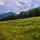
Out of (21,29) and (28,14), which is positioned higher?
(28,14)

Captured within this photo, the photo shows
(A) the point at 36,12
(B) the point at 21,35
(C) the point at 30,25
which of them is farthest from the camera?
(A) the point at 36,12

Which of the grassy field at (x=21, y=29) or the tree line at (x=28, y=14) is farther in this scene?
the tree line at (x=28, y=14)

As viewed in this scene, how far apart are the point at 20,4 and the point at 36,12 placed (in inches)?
7.1

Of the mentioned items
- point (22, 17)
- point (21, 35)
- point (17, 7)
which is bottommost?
point (21, 35)

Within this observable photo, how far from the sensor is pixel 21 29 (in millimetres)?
933

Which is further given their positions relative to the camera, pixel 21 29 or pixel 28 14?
pixel 28 14

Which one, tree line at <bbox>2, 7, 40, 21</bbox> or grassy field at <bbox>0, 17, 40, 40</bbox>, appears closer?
grassy field at <bbox>0, 17, 40, 40</bbox>

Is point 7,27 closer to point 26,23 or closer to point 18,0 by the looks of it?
A: point 26,23

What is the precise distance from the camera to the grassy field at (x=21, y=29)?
34.1 inches

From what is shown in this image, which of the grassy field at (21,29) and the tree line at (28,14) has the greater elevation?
the tree line at (28,14)

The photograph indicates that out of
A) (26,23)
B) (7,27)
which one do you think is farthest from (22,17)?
(7,27)

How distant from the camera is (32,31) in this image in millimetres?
919

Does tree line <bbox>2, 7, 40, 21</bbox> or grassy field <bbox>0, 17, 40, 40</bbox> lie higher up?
tree line <bbox>2, 7, 40, 21</bbox>

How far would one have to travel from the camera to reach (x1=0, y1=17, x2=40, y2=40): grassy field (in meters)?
0.87
